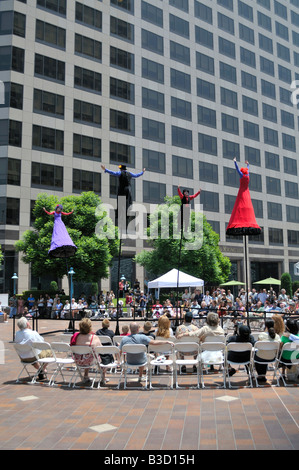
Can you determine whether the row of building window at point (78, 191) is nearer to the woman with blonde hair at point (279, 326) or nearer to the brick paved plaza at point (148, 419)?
the brick paved plaza at point (148, 419)

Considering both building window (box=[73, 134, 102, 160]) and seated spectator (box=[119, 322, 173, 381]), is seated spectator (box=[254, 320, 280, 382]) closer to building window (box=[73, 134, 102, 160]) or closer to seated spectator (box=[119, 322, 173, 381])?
seated spectator (box=[119, 322, 173, 381])

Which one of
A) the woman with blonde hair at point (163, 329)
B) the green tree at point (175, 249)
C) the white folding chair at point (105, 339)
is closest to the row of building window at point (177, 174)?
the green tree at point (175, 249)

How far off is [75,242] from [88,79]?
18250mm

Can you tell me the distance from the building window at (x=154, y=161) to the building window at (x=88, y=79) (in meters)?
7.60

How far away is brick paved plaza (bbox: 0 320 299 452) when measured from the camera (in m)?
4.95

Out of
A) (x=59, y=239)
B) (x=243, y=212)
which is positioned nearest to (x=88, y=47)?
(x=59, y=239)

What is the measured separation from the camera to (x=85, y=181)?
39.2 metres

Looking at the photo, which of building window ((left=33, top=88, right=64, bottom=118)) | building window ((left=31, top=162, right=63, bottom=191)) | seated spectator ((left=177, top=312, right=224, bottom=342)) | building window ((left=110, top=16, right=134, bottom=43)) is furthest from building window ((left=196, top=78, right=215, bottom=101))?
seated spectator ((left=177, top=312, right=224, bottom=342))

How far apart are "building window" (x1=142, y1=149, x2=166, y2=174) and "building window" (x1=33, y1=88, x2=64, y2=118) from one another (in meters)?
9.27

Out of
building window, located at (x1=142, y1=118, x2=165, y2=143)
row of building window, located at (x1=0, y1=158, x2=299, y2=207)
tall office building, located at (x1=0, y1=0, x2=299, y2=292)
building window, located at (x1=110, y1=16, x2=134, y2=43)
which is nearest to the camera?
row of building window, located at (x1=0, y1=158, x2=299, y2=207)

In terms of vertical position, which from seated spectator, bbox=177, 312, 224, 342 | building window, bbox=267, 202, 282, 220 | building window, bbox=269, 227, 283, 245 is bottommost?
seated spectator, bbox=177, 312, 224, 342

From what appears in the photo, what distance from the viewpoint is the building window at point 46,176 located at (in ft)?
120

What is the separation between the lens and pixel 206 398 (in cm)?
714

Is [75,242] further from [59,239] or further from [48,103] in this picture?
[48,103]
